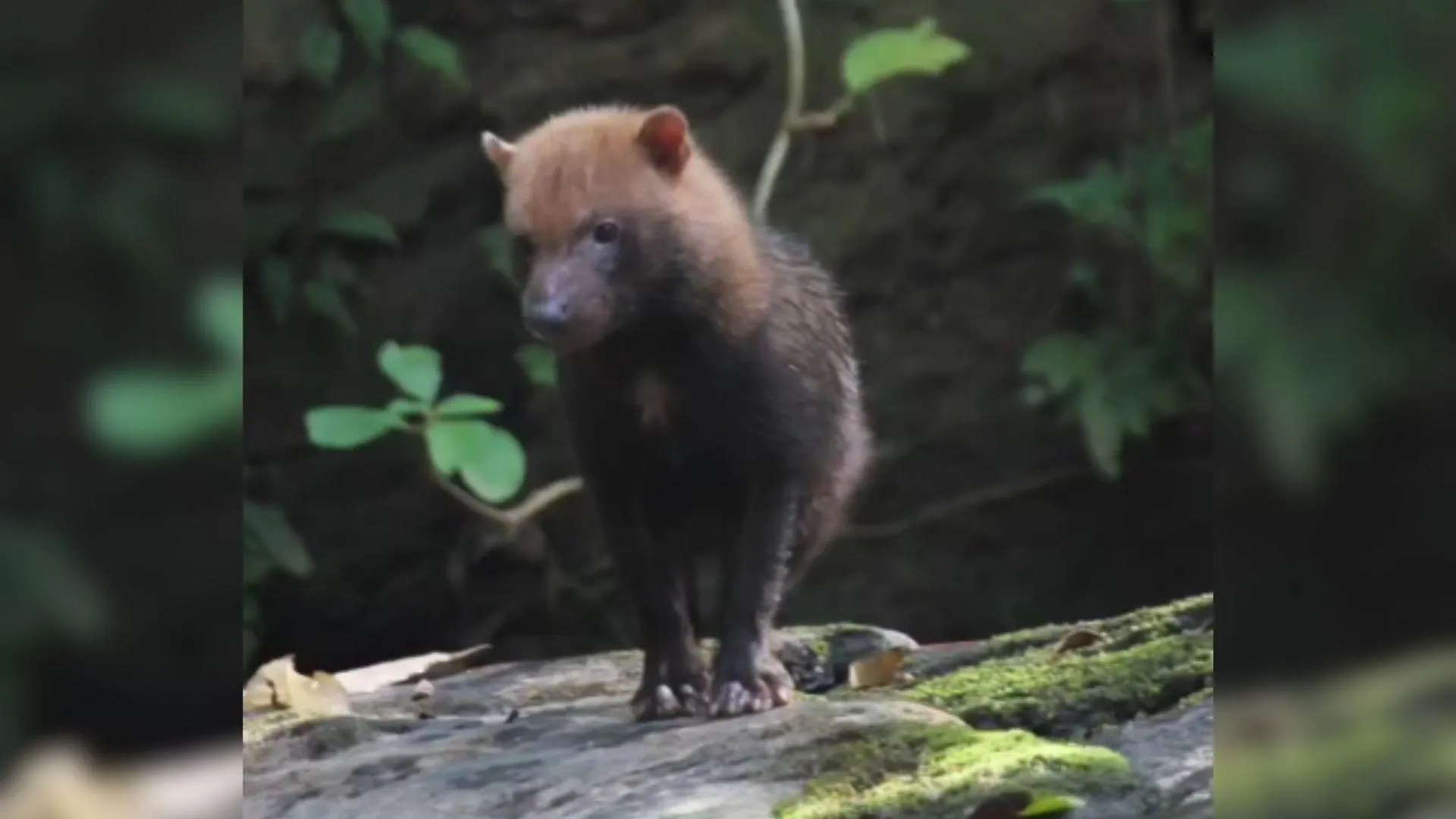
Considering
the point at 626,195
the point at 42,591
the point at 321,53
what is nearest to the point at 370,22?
the point at 321,53

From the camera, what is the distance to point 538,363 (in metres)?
1.87

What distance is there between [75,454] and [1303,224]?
62 cm

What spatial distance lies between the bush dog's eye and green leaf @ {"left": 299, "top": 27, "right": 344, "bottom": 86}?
0.48m

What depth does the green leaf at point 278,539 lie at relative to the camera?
1.85 meters

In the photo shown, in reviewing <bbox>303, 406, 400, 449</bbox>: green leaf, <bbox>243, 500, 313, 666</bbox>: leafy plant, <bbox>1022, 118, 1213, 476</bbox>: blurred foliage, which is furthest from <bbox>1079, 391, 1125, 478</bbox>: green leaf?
<bbox>243, 500, 313, 666</bbox>: leafy plant

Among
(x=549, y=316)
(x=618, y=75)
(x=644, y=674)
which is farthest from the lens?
(x=618, y=75)

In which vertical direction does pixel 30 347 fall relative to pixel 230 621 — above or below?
above

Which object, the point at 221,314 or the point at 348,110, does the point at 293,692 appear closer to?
the point at 348,110

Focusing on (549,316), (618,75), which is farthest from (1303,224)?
(618,75)

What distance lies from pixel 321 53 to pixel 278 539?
54 centimetres

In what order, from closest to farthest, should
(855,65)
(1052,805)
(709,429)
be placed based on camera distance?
(1052,805)
(709,429)
(855,65)

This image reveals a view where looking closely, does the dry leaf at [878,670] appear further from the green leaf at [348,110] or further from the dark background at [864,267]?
the green leaf at [348,110]

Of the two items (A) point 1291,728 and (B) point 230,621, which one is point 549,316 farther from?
(A) point 1291,728

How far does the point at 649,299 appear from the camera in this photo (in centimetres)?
163
